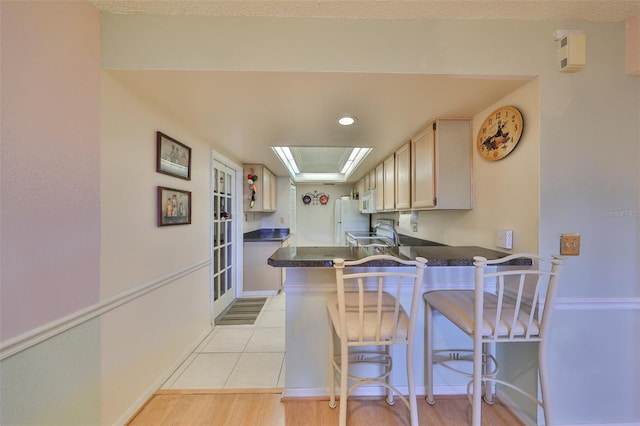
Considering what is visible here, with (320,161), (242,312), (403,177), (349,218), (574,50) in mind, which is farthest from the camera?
(349,218)

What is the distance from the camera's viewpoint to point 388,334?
4.13 feet

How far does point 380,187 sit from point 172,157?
8.72 feet

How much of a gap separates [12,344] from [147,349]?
86cm

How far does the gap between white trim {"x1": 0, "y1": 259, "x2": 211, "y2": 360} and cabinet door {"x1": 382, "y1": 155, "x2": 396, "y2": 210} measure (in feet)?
8.23

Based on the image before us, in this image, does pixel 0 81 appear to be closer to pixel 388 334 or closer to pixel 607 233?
pixel 388 334

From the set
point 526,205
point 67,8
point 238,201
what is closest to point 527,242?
point 526,205

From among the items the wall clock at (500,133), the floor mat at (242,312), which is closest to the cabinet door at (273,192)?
the floor mat at (242,312)

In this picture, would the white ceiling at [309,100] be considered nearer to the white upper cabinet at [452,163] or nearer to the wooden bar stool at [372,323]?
the white upper cabinet at [452,163]

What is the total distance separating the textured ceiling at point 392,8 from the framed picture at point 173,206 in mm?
1066

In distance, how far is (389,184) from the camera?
10.4 ft

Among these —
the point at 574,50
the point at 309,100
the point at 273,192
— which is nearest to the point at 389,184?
the point at 309,100

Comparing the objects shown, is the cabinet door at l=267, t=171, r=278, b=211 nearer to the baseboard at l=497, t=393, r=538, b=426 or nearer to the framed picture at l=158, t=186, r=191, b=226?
the framed picture at l=158, t=186, r=191, b=226

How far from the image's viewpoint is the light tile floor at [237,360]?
1837 millimetres

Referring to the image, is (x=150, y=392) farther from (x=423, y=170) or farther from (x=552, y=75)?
(x=552, y=75)
